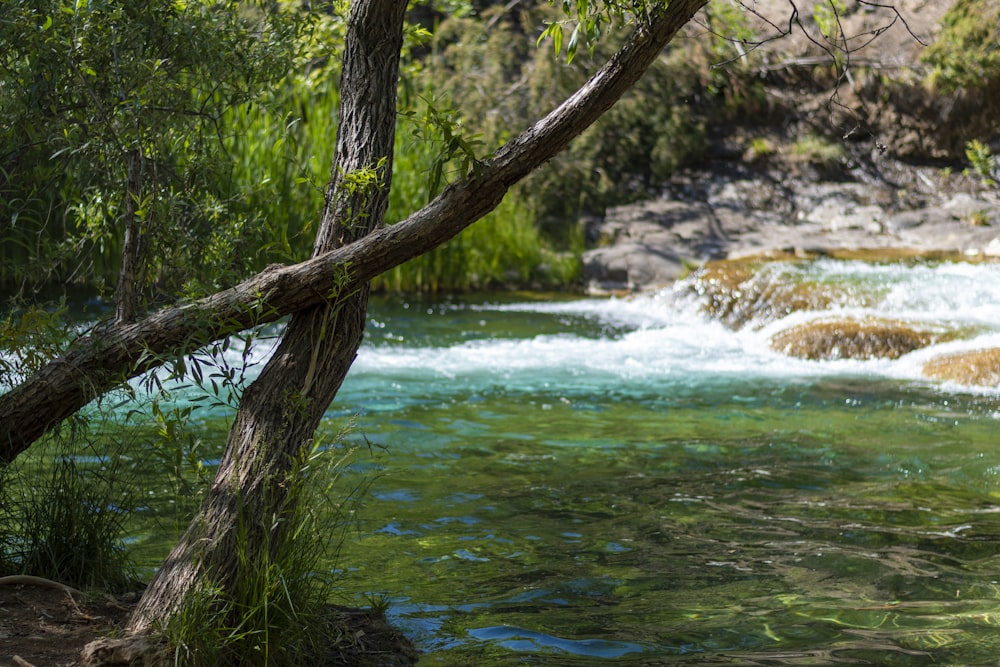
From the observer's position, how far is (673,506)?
18.3ft

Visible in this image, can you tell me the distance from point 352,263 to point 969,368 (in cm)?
711

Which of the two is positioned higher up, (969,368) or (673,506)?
(969,368)

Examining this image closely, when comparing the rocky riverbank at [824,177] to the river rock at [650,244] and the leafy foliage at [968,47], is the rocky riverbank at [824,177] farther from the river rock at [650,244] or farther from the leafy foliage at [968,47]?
the leafy foliage at [968,47]

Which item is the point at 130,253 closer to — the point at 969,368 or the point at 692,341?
the point at 969,368

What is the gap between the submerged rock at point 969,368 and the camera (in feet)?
29.2

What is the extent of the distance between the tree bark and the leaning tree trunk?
10 cm

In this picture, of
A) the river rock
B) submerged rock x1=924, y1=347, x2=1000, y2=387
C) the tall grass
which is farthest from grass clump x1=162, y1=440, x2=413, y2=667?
the river rock

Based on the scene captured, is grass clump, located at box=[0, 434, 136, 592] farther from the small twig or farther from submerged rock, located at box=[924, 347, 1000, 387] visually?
submerged rock, located at box=[924, 347, 1000, 387]

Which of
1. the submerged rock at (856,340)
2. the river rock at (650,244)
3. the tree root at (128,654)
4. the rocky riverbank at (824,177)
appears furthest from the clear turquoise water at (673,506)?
the rocky riverbank at (824,177)

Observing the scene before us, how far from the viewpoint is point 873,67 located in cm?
1745

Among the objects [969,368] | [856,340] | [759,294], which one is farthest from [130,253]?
[759,294]

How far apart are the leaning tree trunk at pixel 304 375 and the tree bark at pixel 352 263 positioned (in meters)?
0.10

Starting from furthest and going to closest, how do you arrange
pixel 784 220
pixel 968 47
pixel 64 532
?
pixel 968 47
pixel 784 220
pixel 64 532

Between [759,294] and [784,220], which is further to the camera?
[784,220]
